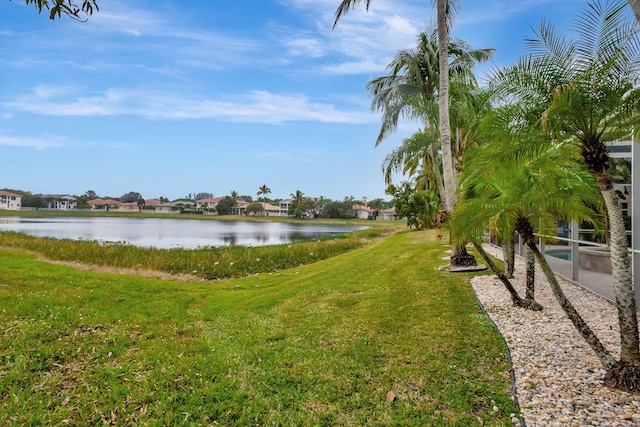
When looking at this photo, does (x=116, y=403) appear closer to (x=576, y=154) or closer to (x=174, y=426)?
(x=174, y=426)

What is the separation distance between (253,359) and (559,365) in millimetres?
3697

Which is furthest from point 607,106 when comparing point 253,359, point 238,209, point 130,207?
point 130,207

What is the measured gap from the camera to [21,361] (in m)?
4.50

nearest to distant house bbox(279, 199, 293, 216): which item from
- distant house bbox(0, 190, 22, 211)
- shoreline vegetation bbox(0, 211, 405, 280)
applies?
distant house bbox(0, 190, 22, 211)

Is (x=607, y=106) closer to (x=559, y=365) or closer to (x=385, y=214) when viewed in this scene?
(x=559, y=365)

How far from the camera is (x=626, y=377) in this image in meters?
3.38

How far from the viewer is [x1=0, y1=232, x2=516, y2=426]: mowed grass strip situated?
11.5 ft

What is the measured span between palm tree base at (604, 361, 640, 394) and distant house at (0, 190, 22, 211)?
380ft

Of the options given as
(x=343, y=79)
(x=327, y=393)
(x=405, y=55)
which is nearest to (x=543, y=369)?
(x=327, y=393)

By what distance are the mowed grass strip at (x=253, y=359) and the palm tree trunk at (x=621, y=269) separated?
123 centimetres

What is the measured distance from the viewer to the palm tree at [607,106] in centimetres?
320

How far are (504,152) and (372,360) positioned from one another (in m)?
2.97

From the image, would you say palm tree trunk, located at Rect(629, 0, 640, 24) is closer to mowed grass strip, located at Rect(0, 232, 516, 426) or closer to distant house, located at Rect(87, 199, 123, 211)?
mowed grass strip, located at Rect(0, 232, 516, 426)

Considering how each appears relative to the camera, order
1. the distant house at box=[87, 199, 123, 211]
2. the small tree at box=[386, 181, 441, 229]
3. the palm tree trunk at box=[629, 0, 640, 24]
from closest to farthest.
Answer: the palm tree trunk at box=[629, 0, 640, 24], the small tree at box=[386, 181, 441, 229], the distant house at box=[87, 199, 123, 211]
